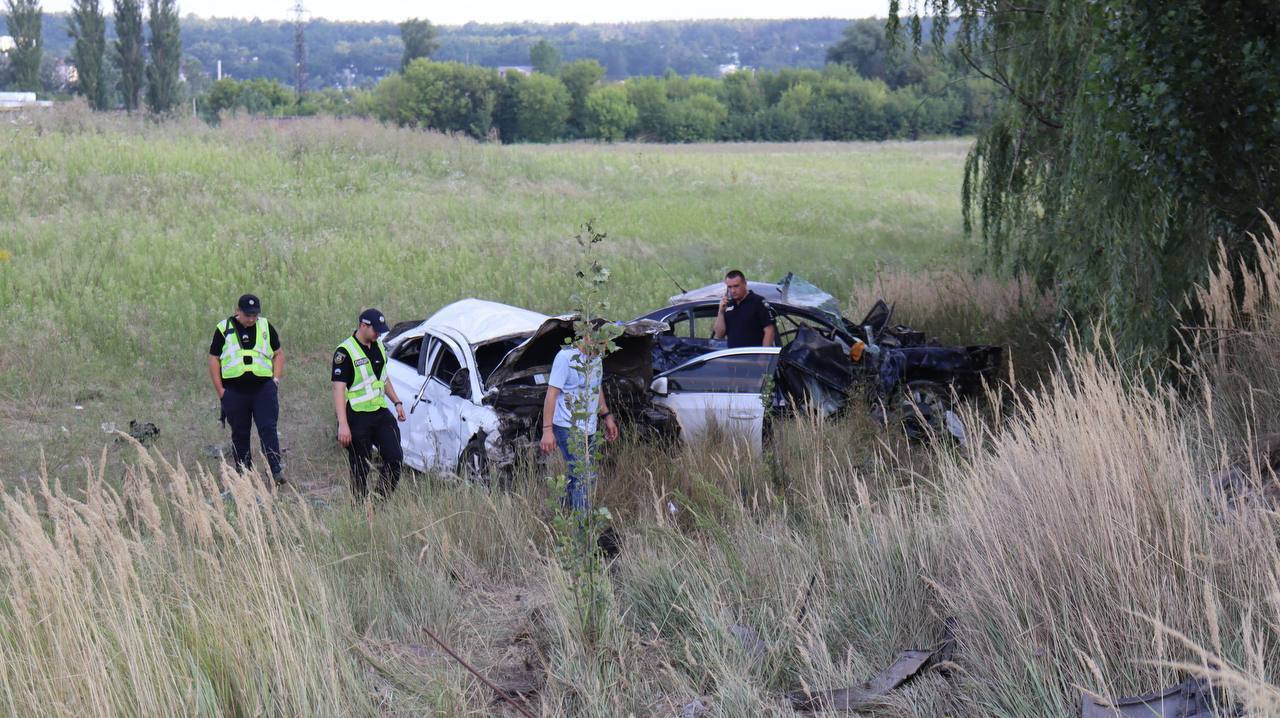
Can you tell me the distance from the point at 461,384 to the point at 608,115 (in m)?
95.4

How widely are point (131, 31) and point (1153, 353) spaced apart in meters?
68.2

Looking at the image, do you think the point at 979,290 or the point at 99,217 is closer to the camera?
the point at 979,290

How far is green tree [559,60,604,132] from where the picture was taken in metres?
103

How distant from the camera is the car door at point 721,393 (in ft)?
30.8

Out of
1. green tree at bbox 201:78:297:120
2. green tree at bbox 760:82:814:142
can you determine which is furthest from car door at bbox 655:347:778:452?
green tree at bbox 201:78:297:120

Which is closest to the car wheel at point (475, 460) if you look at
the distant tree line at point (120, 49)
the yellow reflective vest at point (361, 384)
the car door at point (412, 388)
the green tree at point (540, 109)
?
the car door at point (412, 388)

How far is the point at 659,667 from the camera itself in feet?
15.5

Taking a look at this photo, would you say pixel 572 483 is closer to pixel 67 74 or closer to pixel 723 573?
pixel 723 573

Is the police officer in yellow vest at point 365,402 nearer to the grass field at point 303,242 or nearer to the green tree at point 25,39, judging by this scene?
the grass field at point 303,242

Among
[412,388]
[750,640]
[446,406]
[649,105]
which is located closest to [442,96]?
[649,105]

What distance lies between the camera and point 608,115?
103 m

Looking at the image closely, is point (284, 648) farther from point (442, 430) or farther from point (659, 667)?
point (442, 430)

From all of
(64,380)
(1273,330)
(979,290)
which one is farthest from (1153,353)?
(64,380)

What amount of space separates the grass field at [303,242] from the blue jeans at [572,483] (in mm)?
3996
